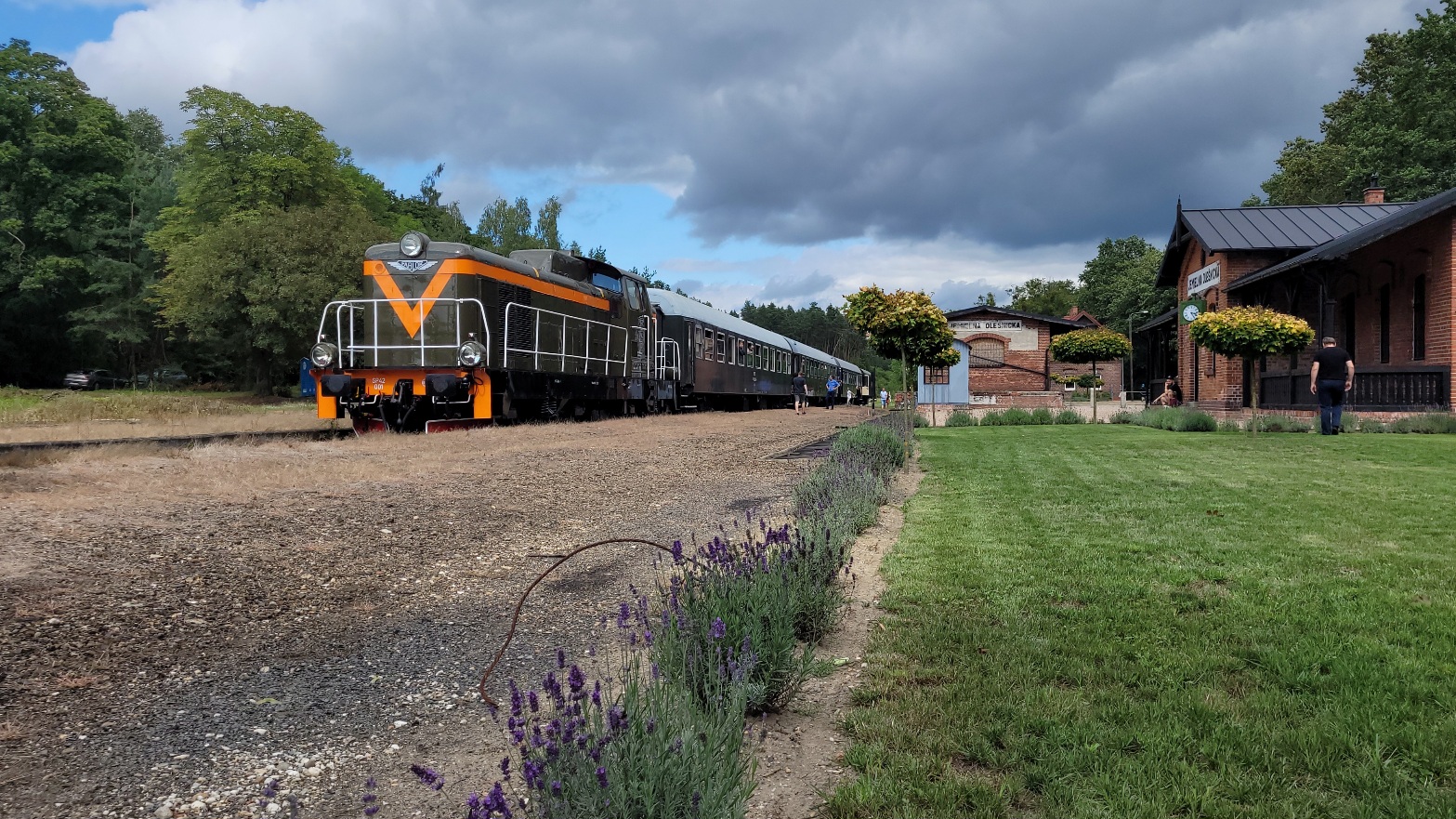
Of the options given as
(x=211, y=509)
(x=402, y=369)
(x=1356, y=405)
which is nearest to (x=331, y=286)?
(x=402, y=369)

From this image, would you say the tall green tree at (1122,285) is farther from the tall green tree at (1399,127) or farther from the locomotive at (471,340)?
the locomotive at (471,340)

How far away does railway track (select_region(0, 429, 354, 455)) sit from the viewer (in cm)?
984

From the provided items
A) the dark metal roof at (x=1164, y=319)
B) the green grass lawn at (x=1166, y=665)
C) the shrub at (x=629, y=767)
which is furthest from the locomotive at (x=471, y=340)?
the dark metal roof at (x=1164, y=319)

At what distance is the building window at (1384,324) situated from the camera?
22500mm

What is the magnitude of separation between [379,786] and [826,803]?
1.41 metres

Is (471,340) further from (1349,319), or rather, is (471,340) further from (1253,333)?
(1349,319)

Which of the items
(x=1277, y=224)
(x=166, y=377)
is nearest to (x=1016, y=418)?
(x=1277, y=224)

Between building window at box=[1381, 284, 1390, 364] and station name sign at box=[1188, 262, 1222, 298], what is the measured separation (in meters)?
5.13

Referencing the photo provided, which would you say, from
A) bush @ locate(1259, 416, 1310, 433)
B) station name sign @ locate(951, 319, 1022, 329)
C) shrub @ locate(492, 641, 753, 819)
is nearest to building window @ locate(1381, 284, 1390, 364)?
bush @ locate(1259, 416, 1310, 433)

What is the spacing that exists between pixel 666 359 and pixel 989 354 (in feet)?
82.9

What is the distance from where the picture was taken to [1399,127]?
47.2 meters

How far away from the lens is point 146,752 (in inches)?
115

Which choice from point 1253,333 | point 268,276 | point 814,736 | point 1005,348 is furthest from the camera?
point 1005,348

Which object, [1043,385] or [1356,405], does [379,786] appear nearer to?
[1356,405]
